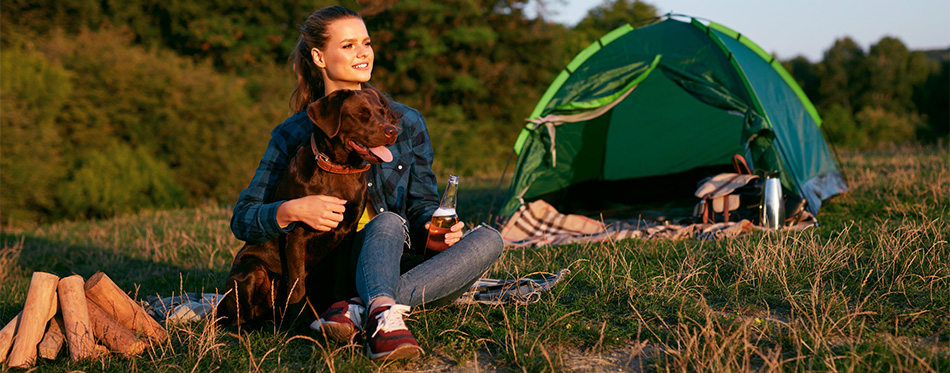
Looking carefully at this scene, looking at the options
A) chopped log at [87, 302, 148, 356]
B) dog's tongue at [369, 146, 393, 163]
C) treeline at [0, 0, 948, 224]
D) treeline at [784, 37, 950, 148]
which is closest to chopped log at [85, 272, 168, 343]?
chopped log at [87, 302, 148, 356]

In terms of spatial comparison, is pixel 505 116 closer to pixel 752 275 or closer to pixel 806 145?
pixel 806 145

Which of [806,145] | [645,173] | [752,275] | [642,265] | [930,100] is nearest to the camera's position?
[752,275]

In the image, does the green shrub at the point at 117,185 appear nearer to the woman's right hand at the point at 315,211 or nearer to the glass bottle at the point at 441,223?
the woman's right hand at the point at 315,211

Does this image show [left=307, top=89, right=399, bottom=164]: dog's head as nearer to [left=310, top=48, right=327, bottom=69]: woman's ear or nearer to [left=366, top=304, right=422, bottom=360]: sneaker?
[left=310, top=48, right=327, bottom=69]: woman's ear

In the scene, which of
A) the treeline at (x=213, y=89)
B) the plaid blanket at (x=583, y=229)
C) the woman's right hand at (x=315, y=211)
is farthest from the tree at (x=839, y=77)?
the woman's right hand at (x=315, y=211)

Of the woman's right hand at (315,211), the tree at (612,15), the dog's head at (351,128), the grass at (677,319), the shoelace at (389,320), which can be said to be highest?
the tree at (612,15)

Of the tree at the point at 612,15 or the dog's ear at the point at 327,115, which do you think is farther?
the tree at the point at 612,15

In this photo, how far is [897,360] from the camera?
2000 millimetres

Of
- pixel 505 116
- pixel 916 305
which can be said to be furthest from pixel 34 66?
pixel 916 305

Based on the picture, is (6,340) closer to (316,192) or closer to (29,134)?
(316,192)

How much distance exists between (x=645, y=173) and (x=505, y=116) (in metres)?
13.7

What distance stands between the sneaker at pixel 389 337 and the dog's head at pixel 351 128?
2.08 ft

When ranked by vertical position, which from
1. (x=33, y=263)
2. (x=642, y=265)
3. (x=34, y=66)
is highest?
(x=34, y=66)

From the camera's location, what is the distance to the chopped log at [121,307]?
2596mm
